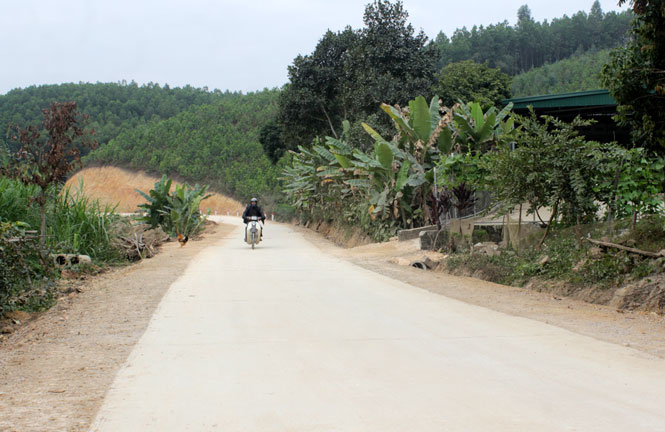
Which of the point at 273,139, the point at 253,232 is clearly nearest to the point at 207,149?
the point at 273,139

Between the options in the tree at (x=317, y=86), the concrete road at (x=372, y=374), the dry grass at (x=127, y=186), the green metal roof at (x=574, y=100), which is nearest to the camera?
the concrete road at (x=372, y=374)

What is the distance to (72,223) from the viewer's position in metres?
16.2

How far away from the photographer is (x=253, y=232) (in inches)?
848

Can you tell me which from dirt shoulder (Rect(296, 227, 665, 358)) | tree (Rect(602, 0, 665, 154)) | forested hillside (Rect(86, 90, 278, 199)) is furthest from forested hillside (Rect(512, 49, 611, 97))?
tree (Rect(602, 0, 665, 154))

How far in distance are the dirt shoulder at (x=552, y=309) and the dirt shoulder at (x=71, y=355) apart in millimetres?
5013

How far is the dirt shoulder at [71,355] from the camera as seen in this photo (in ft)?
15.3

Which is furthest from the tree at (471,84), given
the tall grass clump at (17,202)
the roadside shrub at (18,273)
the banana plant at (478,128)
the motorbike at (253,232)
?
the roadside shrub at (18,273)

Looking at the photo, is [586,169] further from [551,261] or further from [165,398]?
[165,398]

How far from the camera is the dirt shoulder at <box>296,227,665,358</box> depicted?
7209 millimetres

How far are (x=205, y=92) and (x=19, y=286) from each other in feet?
471

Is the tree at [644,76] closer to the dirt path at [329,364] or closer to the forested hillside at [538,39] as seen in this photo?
the dirt path at [329,364]

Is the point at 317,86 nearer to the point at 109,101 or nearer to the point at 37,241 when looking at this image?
the point at 37,241

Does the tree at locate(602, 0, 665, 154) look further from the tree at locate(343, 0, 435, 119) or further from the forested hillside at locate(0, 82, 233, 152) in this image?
Result: the forested hillside at locate(0, 82, 233, 152)

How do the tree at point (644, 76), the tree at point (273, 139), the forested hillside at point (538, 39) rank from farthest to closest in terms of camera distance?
the forested hillside at point (538, 39), the tree at point (273, 139), the tree at point (644, 76)
